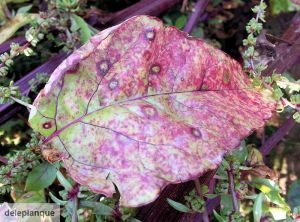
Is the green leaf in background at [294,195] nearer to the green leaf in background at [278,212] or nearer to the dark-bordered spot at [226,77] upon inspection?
the green leaf in background at [278,212]

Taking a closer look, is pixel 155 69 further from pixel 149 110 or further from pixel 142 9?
pixel 142 9

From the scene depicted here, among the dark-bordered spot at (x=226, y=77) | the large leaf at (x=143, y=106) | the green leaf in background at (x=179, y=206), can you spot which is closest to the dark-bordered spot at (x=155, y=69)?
the large leaf at (x=143, y=106)

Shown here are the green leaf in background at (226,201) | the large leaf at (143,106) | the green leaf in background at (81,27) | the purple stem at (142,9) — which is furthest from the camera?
the purple stem at (142,9)

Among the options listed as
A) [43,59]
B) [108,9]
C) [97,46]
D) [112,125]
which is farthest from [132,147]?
[108,9]

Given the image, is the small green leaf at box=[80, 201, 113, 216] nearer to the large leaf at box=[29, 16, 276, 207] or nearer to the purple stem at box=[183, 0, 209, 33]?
the large leaf at box=[29, 16, 276, 207]

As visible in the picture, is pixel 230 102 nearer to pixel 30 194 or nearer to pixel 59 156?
pixel 59 156
